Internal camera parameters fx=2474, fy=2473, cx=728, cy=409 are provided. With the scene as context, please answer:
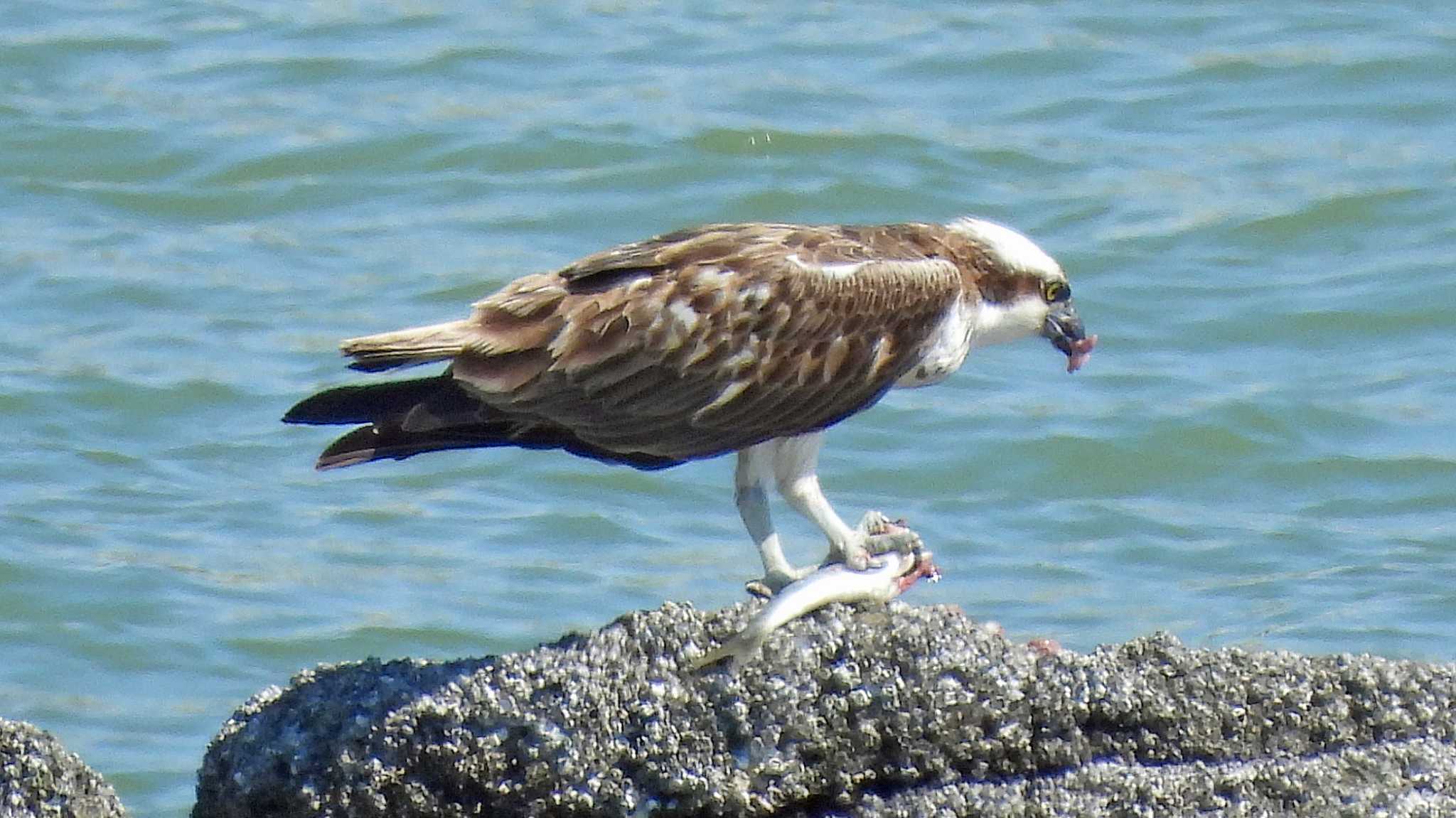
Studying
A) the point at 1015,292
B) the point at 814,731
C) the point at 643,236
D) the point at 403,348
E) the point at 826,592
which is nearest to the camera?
the point at 814,731

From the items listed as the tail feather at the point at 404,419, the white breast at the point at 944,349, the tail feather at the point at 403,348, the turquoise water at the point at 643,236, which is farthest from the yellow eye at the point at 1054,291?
the turquoise water at the point at 643,236

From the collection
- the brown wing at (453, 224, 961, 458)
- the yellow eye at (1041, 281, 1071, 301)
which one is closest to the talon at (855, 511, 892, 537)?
the brown wing at (453, 224, 961, 458)

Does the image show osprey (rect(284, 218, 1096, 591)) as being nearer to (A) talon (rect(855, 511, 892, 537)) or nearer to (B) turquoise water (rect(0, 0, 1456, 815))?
(A) talon (rect(855, 511, 892, 537))

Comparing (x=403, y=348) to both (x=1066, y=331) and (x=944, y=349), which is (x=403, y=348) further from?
(x=1066, y=331)

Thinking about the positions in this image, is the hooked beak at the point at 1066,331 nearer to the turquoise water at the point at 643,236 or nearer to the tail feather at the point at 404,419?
the tail feather at the point at 404,419

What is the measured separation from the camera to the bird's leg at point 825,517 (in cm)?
651

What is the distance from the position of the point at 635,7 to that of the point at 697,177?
97.1 inches

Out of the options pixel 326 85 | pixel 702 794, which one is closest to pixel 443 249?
pixel 326 85

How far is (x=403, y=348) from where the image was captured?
6449 mm

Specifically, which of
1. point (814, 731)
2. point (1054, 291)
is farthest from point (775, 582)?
point (1054, 291)

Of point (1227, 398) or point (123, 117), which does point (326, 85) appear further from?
point (1227, 398)

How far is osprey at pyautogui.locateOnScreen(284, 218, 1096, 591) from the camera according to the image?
655cm

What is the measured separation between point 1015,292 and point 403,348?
76.6 inches

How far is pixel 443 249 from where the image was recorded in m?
13.4
